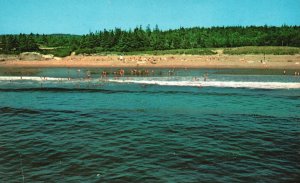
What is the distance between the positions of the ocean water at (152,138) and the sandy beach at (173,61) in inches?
1536

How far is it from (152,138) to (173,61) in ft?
208

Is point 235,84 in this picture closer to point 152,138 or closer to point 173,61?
point 152,138

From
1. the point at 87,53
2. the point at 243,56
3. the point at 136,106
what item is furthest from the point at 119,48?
the point at 136,106

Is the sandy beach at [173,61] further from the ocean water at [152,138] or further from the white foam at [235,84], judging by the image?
the ocean water at [152,138]

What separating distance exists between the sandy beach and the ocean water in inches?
1536

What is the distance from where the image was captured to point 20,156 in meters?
14.7

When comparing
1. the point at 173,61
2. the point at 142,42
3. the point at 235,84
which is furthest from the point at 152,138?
the point at 142,42

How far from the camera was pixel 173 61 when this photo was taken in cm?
8000

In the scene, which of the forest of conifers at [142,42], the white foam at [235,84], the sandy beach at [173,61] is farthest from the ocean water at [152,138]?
the forest of conifers at [142,42]

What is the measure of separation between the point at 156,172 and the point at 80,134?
715cm

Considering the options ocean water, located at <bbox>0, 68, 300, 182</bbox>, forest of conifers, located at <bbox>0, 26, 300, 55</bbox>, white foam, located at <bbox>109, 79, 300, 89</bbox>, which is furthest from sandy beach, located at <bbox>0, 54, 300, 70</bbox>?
ocean water, located at <bbox>0, 68, 300, 182</bbox>

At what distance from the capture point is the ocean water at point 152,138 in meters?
12.7

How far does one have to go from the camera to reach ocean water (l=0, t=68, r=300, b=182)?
12.7 metres

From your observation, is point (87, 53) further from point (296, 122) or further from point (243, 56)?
point (296, 122)
